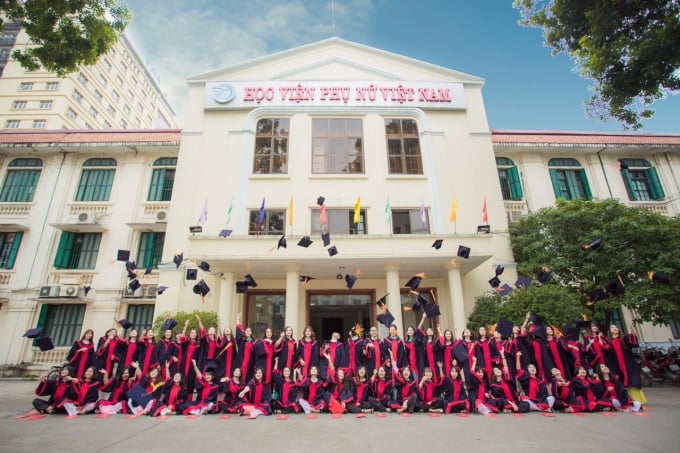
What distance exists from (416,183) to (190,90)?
9775 millimetres

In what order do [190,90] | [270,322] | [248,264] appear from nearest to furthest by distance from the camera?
[248,264] → [270,322] → [190,90]

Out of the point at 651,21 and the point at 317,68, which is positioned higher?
the point at 317,68

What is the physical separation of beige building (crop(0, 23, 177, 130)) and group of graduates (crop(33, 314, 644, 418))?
24.7m

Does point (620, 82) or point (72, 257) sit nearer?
point (620, 82)

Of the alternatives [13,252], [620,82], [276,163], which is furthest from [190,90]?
[620,82]

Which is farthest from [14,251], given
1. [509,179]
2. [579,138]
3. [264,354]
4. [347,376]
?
[579,138]

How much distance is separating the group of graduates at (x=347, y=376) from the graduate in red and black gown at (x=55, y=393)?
0.02m

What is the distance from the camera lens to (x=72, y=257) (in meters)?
13.3

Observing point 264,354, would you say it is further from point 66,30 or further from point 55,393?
point 66,30

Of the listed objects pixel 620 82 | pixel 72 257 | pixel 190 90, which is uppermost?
pixel 190 90

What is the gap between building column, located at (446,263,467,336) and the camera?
391 inches

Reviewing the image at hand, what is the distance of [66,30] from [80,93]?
103ft

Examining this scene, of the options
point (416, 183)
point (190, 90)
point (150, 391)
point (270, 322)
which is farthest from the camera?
point (190, 90)

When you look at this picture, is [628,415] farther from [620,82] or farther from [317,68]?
[317,68]
